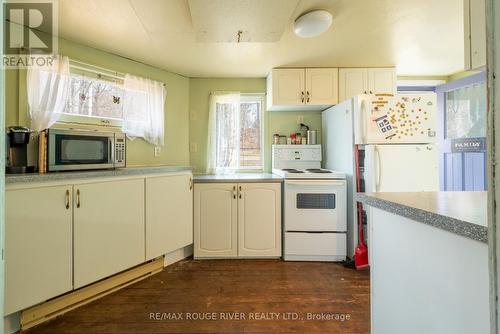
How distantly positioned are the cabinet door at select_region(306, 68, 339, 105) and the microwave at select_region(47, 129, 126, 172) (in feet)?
6.85

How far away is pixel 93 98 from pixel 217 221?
1.72 meters

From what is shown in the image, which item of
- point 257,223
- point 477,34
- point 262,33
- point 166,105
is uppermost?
point 262,33

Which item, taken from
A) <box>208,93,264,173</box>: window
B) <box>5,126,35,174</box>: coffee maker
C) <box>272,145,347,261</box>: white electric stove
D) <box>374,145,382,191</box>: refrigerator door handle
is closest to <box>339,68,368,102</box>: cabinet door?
<box>374,145,382,191</box>: refrigerator door handle

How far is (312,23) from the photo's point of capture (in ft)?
6.06

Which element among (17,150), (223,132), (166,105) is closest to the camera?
(17,150)

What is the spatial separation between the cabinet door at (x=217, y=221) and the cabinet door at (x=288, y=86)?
1198 millimetres

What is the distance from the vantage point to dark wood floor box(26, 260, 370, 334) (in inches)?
62.4

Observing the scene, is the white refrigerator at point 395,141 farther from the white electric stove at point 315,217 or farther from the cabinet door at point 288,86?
the cabinet door at point 288,86

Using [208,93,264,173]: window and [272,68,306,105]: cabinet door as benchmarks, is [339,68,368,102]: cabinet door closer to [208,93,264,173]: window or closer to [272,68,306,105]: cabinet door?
[272,68,306,105]: cabinet door

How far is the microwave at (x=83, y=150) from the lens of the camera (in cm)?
174

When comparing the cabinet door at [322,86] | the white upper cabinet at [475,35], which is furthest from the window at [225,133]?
the white upper cabinet at [475,35]

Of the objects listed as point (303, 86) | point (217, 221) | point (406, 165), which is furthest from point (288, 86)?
point (217, 221)

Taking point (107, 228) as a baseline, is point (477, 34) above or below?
above

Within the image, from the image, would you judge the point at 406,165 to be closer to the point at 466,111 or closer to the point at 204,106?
the point at 466,111
